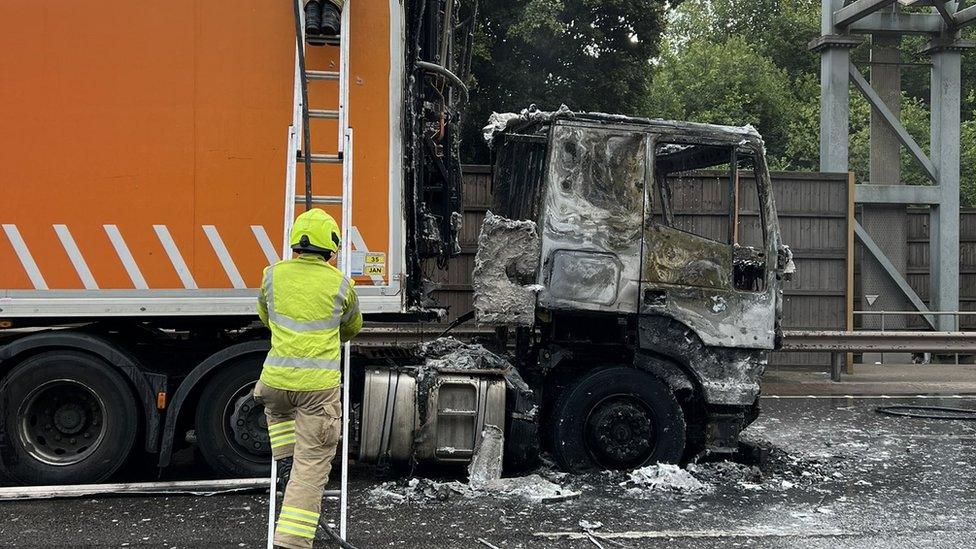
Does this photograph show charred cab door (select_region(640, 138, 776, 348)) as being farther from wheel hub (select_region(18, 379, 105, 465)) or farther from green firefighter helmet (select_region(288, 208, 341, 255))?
wheel hub (select_region(18, 379, 105, 465))

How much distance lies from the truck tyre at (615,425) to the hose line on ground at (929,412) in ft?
12.4

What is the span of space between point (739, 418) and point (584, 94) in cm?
865

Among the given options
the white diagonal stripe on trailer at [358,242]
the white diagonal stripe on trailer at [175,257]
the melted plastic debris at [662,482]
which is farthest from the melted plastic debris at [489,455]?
the white diagonal stripe on trailer at [175,257]

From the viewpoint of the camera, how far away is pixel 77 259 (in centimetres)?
549

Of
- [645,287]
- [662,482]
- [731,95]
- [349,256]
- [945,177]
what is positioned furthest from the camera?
[731,95]

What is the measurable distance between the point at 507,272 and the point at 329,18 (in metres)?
2.02

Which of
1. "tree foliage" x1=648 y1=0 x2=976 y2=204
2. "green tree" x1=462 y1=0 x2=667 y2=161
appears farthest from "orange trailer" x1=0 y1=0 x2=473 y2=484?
"tree foliage" x1=648 y1=0 x2=976 y2=204

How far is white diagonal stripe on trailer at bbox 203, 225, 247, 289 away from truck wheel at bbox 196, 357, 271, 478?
0.58 m

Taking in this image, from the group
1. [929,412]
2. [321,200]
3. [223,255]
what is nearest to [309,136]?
[321,200]

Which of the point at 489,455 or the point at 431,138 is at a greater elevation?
the point at 431,138

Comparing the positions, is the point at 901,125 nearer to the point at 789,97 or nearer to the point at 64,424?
the point at 64,424

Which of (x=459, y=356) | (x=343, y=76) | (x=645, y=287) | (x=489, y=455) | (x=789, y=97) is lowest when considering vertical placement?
(x=489, y=455)

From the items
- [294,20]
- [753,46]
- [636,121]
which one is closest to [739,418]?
[636,121]

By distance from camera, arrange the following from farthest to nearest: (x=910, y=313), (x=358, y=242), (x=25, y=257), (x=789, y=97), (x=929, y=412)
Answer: (x=789, y=97) < (x=910, y=313) < (x=929, y=412) < (x=358, y=242) < (x=25, y=257)
